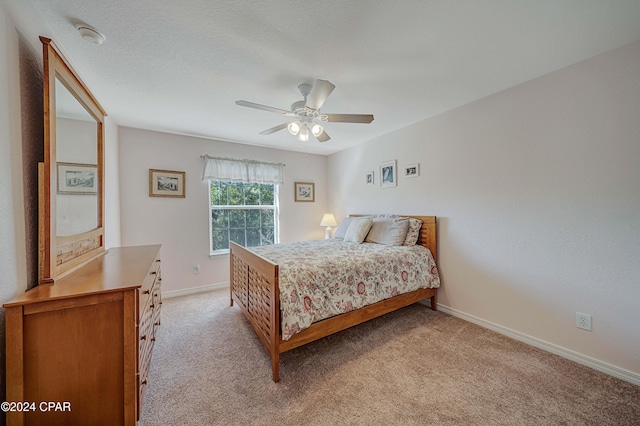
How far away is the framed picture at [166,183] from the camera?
3.31 meters

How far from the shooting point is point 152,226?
10.9ft

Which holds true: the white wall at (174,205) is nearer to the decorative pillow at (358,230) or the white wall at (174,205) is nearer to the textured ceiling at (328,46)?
the textured ceiling at (328,46)

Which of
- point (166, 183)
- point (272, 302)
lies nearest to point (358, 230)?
point (272, 302)

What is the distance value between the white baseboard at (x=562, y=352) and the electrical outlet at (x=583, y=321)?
23 cm

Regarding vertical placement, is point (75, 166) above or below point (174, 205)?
above

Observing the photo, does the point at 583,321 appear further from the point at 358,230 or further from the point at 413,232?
the point at 358,230

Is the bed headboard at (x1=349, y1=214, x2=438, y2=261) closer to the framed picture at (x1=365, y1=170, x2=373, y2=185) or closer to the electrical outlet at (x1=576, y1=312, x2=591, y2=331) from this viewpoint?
the framed picture at (x1=365, y1=170, x2=373, y2=185)

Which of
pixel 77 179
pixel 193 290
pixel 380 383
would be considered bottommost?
pixel 380 383

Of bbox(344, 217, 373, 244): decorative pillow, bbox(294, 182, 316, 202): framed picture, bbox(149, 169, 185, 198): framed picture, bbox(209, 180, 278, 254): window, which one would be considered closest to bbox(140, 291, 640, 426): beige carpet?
bbox(344, 217, 373, 244): decorative pillow

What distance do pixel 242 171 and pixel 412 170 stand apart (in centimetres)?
264

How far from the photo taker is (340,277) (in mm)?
2109

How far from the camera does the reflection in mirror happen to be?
1393 mm

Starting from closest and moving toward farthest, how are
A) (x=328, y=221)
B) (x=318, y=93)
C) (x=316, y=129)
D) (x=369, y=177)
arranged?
(x=318, y=93) < (x=316, y=129) < (x=369, y=177) < (x=328, y=221)

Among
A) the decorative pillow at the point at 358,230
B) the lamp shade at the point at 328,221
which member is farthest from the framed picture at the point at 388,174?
the lamp shade at the point at 328,221
